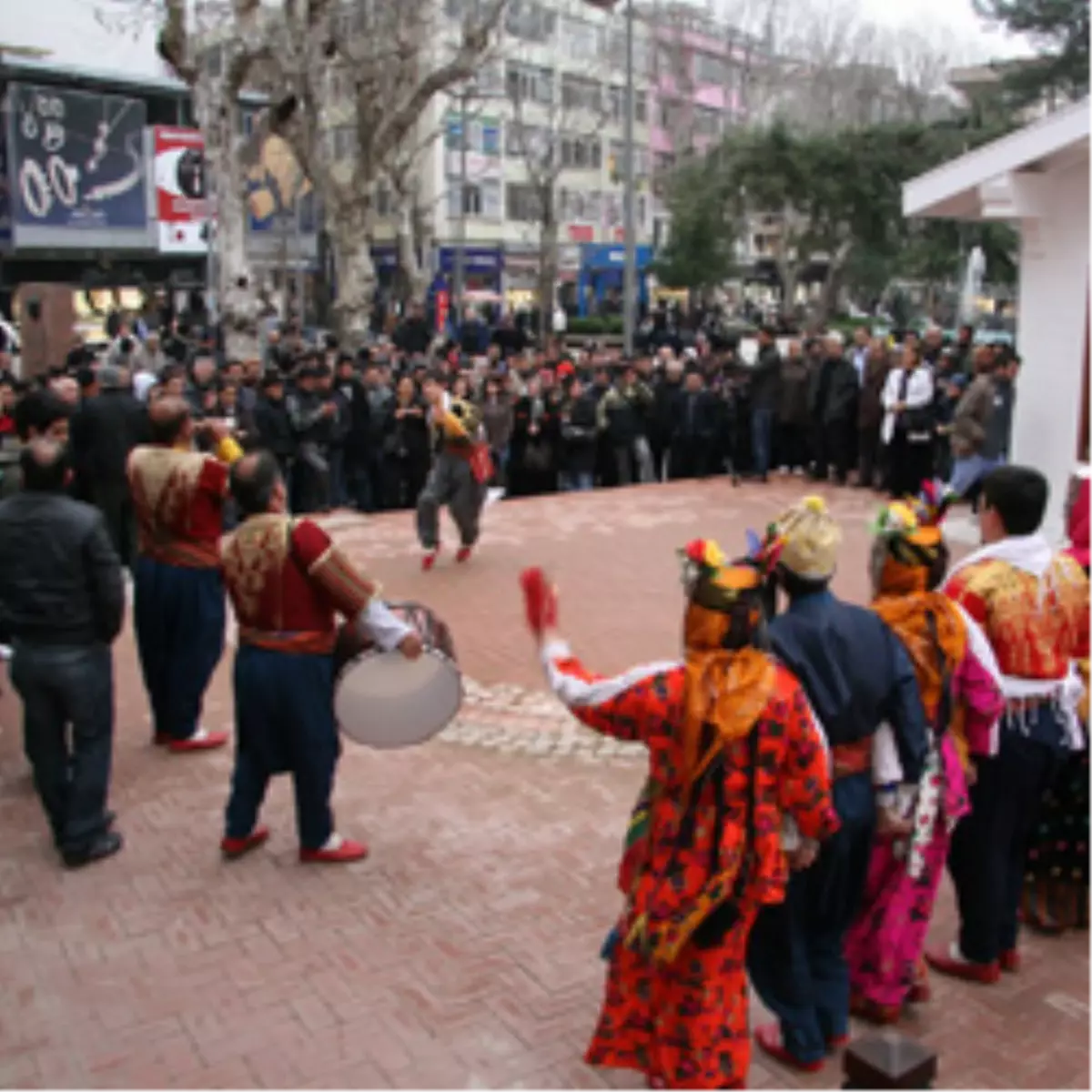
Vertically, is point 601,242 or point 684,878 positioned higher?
point 601,242

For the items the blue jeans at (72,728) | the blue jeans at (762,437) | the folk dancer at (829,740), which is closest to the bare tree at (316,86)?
the blue jeans at (762,437)

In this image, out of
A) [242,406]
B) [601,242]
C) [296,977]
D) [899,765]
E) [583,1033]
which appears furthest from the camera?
[601,242]

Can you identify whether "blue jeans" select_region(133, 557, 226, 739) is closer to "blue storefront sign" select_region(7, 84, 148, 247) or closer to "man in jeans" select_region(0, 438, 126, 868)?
"man in jeans" select_region(0, 438, 126, 868)

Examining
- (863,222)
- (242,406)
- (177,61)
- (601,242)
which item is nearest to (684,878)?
(242,406)

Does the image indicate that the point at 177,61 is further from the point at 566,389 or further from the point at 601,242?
the point at 601,242

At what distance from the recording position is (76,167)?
3350 cm

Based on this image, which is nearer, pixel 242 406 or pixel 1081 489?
pixel 1081 489

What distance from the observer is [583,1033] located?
4.25m

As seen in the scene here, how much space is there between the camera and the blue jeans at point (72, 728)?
17.3 feet

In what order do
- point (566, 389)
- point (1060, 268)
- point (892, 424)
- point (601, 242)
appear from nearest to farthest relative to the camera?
1. point (1060, 268)
2. point (892, 424)
3. point (566, 389)
4. point (601, 242)

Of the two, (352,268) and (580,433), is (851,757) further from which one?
(352,268)

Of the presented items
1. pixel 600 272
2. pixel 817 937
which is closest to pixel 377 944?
pixel 817 937

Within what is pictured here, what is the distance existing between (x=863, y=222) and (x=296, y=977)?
28.7 meters

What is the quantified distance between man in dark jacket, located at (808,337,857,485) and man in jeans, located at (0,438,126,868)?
10114 millimetres
